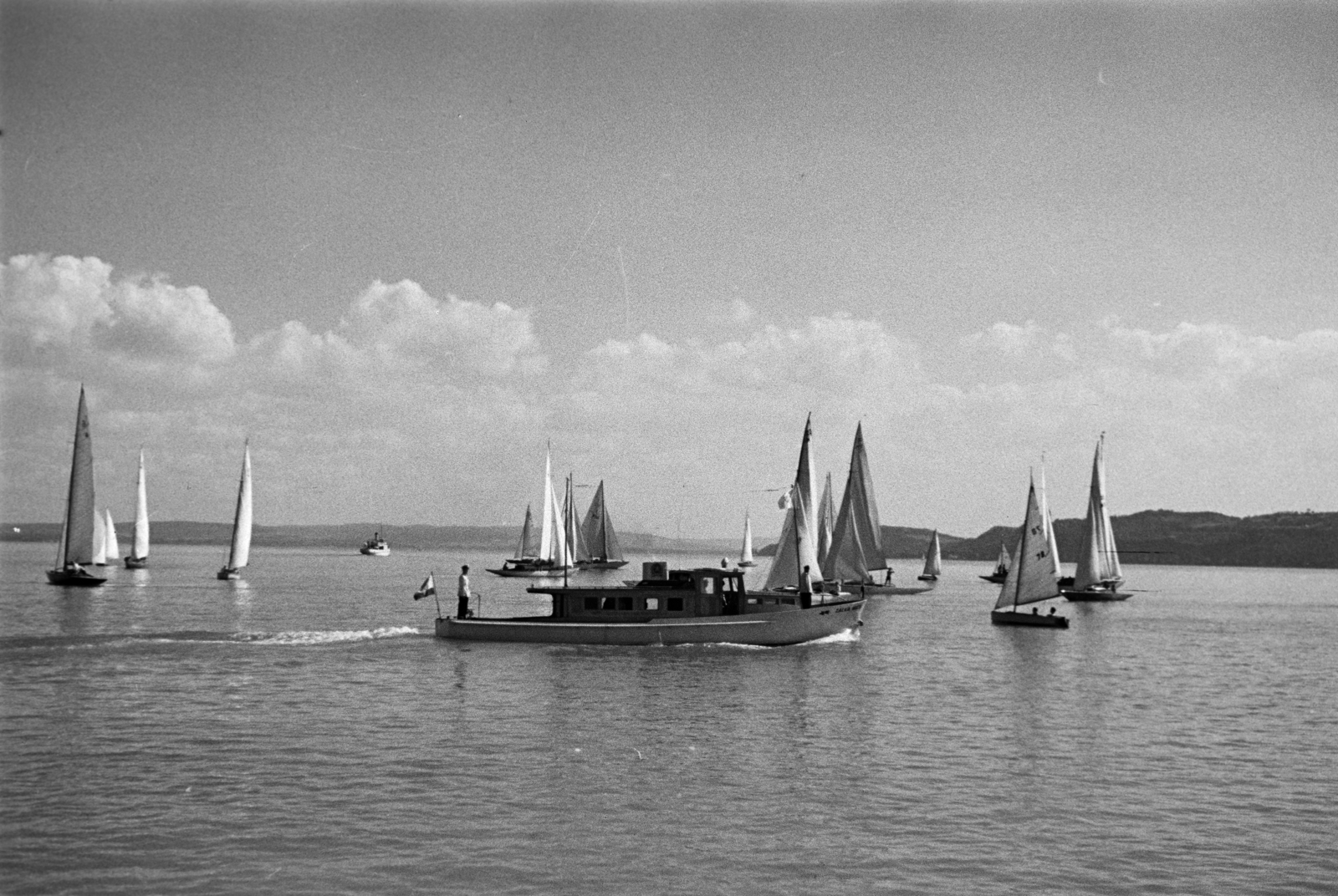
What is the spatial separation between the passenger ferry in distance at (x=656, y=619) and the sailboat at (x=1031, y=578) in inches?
757

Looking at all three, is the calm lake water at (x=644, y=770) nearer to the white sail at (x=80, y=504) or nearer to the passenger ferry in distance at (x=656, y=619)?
the passenger ferry in distance at (x=656, y=619)

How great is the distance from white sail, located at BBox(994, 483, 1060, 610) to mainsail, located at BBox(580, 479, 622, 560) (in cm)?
7986

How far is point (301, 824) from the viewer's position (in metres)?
19.4

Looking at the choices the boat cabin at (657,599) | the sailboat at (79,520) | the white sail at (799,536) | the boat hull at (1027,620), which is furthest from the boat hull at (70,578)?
the boat hull at (1027,620)

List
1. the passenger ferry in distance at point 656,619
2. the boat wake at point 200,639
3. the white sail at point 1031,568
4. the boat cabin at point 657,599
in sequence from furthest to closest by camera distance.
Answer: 1. the white sail at point 1031,568
2. the boat cabin at point 657,599
3. the passenger ferry in distance at point 656,619
4. the boat wake at point 200,639

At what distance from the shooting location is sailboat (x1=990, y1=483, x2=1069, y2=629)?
6197 centimetres

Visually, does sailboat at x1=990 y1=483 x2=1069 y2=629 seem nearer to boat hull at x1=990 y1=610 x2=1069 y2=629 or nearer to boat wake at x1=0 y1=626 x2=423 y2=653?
boat hull at x1=990 y1=610 x2=1069 y2=629

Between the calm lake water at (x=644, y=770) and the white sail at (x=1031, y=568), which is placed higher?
the white sail at (x=1031, y=568)

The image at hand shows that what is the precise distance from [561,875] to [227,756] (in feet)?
37.4

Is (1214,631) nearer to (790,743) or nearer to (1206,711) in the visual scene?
(1206,711)

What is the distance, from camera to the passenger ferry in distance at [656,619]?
155 feet

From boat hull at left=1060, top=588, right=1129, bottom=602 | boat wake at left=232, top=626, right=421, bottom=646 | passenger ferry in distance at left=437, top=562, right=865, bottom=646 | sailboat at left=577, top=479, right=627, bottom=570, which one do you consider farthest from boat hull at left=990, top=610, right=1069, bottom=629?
sailboat at left=577, top=479, right=627, bottom=570

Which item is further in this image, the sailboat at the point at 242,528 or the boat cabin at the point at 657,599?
the sailboat at the point at 242,528

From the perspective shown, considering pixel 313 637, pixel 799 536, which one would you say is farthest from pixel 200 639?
pixel 799 536
